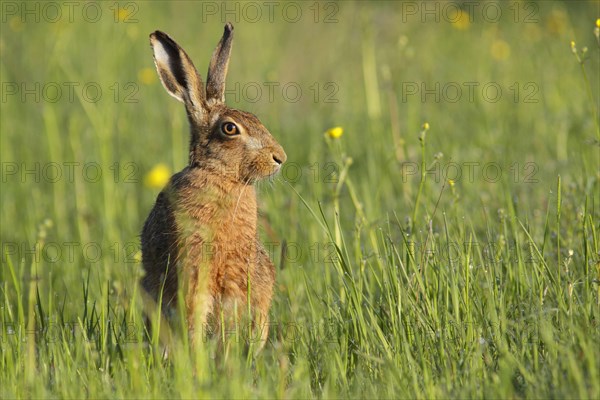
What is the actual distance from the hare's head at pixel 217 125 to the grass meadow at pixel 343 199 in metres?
0.22

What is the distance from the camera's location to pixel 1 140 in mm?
7828

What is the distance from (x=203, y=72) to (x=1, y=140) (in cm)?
255

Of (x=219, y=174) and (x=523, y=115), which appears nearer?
(x=219, y=174)

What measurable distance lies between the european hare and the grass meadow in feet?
0.61

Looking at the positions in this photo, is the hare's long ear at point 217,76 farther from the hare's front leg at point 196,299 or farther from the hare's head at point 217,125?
the hare's front leg at point 196,299

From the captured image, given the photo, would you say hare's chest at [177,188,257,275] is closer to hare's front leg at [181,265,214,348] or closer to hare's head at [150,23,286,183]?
hare's front leg at [181,265,214,348]

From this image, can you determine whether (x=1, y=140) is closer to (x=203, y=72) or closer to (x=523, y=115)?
(x=203, y=72)

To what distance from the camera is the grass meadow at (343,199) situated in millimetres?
3580

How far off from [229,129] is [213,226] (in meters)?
0.54

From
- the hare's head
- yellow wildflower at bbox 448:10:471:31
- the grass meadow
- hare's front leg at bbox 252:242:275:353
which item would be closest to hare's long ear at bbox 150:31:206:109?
the hare's head

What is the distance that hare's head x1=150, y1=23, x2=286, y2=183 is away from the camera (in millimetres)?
4547

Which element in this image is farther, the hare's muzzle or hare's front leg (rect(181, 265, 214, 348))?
the hare's muzzle

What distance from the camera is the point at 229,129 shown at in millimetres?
4633

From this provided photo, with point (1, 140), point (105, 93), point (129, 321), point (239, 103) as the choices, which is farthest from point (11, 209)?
point (129, 321)
